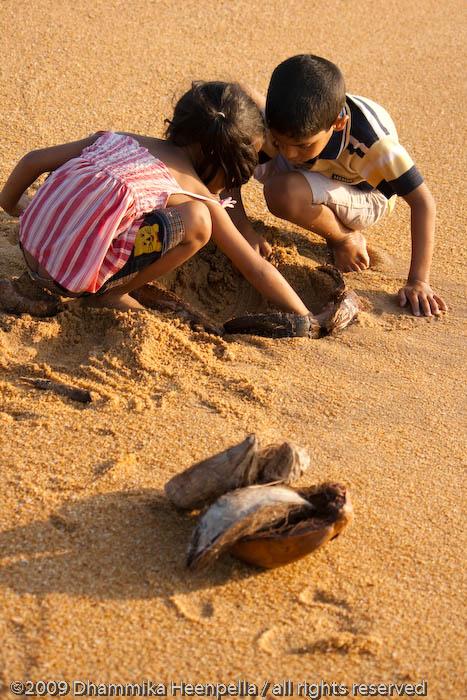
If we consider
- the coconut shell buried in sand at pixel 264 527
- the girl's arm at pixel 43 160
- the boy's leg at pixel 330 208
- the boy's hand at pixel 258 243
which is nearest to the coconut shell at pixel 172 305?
the boy's hand at pixel 258 243

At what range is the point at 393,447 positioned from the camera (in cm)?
247

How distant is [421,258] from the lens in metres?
3.36

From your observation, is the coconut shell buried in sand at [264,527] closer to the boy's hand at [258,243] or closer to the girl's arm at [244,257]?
the girl's arm at [244,257]

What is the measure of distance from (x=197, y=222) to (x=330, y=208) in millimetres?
926

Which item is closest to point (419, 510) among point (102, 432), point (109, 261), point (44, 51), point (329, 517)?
point (329, 517)

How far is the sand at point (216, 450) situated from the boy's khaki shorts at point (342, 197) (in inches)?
7.0

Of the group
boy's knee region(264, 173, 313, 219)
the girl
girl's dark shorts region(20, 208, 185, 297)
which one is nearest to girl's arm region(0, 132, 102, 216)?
the girl

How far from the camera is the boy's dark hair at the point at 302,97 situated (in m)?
3.07

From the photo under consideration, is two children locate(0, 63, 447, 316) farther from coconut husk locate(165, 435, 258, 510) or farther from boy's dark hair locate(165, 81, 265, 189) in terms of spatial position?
coconut husk locate(165, 435, 258, 510)

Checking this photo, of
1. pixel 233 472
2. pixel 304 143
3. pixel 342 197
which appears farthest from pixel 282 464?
pixel 342 197

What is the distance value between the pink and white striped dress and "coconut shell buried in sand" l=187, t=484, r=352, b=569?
119 cm

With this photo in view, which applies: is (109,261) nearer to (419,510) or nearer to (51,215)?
(51,215)

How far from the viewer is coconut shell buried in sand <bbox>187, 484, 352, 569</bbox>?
1854 mm

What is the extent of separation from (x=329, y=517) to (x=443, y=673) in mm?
403
